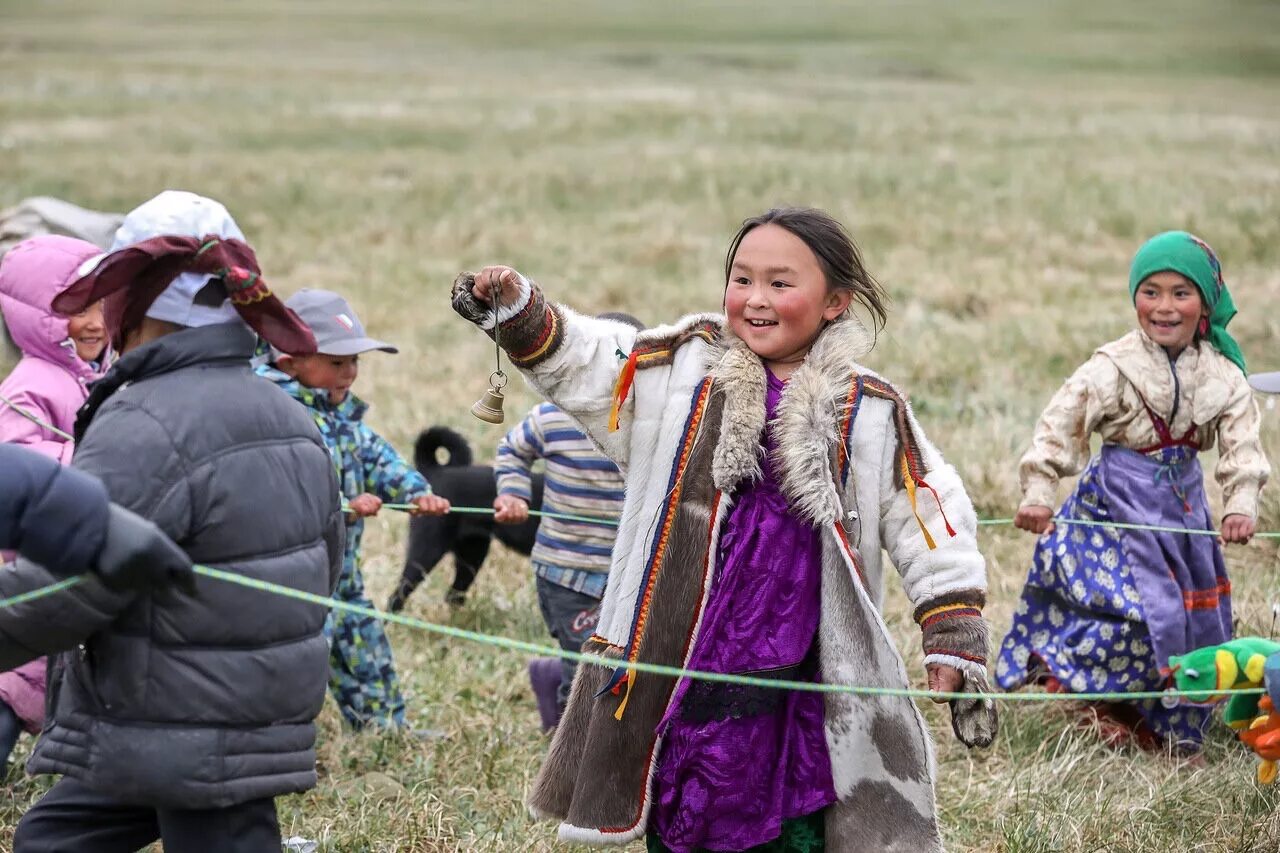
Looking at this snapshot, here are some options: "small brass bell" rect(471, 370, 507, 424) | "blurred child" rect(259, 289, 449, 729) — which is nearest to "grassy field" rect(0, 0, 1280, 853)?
"blurred child" rect(259, 289, 449, 729)

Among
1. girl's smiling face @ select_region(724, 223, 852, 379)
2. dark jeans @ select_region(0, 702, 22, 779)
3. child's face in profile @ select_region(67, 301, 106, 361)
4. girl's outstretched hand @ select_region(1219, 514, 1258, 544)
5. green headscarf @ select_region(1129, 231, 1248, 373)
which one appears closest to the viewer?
girl's smiling face @ select_region(724, 223, 852, 379)

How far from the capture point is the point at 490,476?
640cm

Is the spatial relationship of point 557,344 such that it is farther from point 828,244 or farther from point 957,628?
point 957,628

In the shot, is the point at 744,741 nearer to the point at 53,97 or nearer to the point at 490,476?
the point at 490,476

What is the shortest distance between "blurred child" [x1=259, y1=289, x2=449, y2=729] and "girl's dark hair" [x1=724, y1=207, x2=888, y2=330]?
74.7 inches

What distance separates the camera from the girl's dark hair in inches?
136

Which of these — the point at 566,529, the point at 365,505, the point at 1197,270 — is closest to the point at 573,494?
the point at 566,529

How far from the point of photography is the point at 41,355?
456 cm

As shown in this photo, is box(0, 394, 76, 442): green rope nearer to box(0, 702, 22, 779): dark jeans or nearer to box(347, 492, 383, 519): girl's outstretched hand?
box(0, 702, 22, 779): dark jeans

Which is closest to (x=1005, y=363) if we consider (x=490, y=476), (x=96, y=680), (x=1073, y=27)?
(x=490, y=476)

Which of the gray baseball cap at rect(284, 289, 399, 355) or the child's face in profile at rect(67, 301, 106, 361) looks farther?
the gray baseball cap at rect(284, 289, 399, 355)

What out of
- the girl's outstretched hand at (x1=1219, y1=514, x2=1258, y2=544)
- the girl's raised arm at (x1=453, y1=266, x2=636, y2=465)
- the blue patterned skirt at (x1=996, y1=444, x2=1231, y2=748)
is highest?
the girl's raised arm at (x1=453, y1=266, x2=636, y2=465)

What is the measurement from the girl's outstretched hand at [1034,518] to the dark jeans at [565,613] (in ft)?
4.50

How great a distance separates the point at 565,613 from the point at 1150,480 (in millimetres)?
1980
